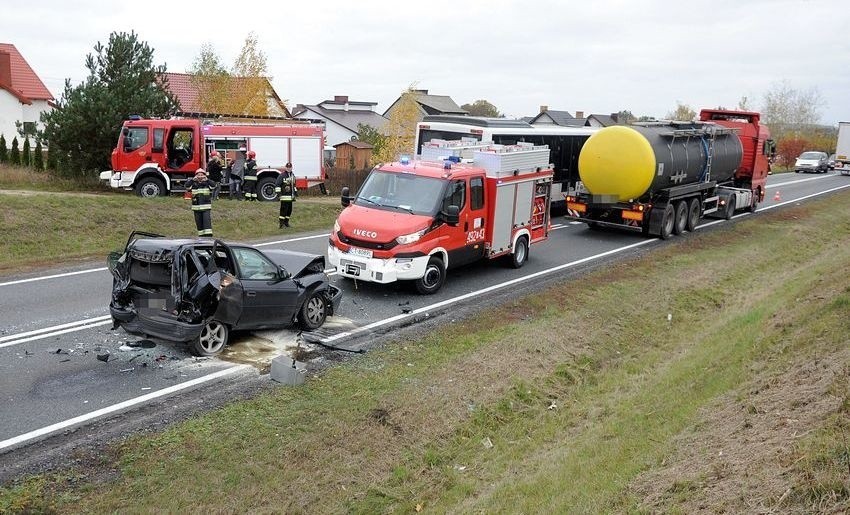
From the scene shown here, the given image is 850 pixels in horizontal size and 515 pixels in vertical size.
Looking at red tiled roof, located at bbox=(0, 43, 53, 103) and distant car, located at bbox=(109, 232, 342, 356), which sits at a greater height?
red tiled roof, located at bbox=(0, 43, 53, 103)

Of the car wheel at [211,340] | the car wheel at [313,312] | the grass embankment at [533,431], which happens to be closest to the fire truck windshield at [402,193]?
the grass embankment at [533,431]

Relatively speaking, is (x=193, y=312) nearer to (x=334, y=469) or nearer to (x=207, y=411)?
(x=207, y=411)

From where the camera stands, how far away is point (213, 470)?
6875mm

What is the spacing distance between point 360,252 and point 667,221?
11.6 metres

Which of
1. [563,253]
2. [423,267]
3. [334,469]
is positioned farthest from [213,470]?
[563,253]

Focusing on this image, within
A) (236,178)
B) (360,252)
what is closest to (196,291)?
(360,252)

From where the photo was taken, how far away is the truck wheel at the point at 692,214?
22.6m

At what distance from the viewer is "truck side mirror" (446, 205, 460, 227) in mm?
13297

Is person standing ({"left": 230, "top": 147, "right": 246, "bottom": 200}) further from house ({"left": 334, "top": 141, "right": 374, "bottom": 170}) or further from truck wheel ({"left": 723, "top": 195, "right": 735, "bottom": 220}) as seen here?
house ({"left": 334, "top": 141, "right": 374, "bottom": 170})

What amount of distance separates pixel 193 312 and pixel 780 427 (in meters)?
6.54

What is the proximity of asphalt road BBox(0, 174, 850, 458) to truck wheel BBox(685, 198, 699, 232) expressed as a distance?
8.54 metres

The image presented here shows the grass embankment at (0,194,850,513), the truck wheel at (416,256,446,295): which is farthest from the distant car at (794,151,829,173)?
the truck wheel at (416,256,446,295)

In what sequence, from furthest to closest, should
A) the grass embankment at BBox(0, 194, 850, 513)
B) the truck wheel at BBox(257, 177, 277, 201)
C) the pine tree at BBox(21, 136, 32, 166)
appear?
the pine tree at BBox(21, 136, 32, 166)
the truck wheel at BBox(257, 177, 277, 201)
the grass embankment at BBox(0, 194, 850, 513)

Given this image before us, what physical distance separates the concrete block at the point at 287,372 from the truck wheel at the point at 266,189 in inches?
646
